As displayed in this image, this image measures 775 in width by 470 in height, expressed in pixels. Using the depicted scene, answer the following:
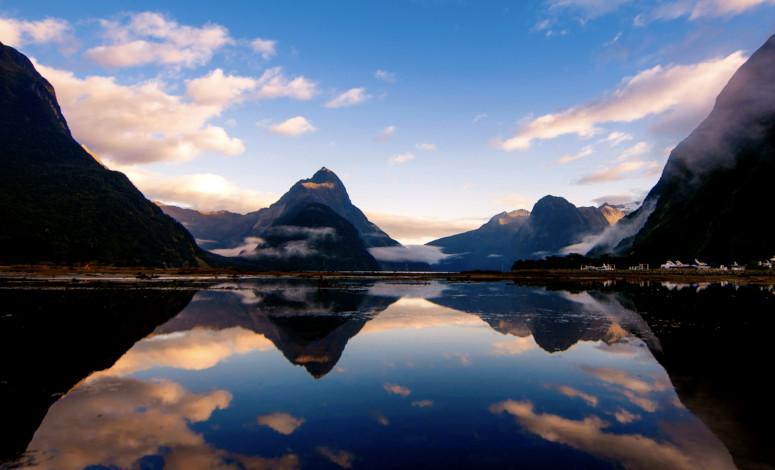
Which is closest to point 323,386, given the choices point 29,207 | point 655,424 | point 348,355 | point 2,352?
point 348,355

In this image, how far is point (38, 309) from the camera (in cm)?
4284

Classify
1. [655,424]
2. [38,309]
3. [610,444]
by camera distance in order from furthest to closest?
[38,309] → [655,424] → [610,444]

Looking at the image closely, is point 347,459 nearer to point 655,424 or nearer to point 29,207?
point 655,424

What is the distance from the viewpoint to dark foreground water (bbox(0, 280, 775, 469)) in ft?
39.3

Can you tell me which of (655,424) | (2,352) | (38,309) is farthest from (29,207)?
(655,424)

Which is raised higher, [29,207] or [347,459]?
[29,207]

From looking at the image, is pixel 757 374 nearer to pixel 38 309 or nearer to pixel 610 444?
pixel 610 444

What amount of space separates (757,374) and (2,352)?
41.0 m

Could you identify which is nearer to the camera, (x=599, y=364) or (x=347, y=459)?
(x=347, y=459)

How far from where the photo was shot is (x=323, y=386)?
1919 cm

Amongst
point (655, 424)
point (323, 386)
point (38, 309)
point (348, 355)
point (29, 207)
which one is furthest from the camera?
point (29, 207)

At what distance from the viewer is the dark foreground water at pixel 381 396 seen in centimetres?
1198

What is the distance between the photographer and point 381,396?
58.2ft

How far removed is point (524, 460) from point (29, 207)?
25626 centimetres
